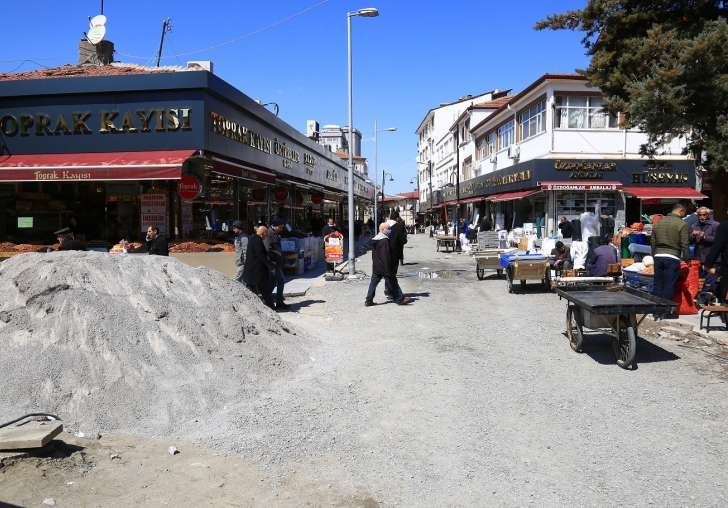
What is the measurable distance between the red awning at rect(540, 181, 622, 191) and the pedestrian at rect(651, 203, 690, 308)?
54.0 feet

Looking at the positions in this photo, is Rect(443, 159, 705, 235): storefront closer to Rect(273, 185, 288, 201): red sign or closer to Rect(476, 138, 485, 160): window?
Rect(273, 185, 288, 201): red sign

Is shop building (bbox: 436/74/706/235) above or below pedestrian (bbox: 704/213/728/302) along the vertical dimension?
above

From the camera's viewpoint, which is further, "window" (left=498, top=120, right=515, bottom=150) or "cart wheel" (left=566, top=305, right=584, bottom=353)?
"window" (left=498, top=120, right=515, bottom=150)

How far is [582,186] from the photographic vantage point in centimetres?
Answer: 2592

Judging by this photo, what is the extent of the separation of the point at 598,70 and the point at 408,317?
31.5 ft

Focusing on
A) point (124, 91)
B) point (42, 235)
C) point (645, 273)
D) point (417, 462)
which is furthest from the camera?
point (42, 235)

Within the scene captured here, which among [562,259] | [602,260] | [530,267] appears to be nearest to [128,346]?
[602,260]

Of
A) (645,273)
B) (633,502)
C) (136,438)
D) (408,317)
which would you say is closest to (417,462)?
(633,502)

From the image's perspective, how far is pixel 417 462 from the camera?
4.56 meters

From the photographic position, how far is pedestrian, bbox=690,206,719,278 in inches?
418

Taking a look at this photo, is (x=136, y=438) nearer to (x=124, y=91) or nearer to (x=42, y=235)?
(x=124, y=91)

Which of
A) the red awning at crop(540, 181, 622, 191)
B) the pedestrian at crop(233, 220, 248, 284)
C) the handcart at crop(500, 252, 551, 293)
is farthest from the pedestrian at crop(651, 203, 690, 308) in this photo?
the red awning at crop(540, 181, 622, 191)

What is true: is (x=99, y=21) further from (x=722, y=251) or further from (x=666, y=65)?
(x=722, y=251)

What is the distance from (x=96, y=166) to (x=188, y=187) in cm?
219
